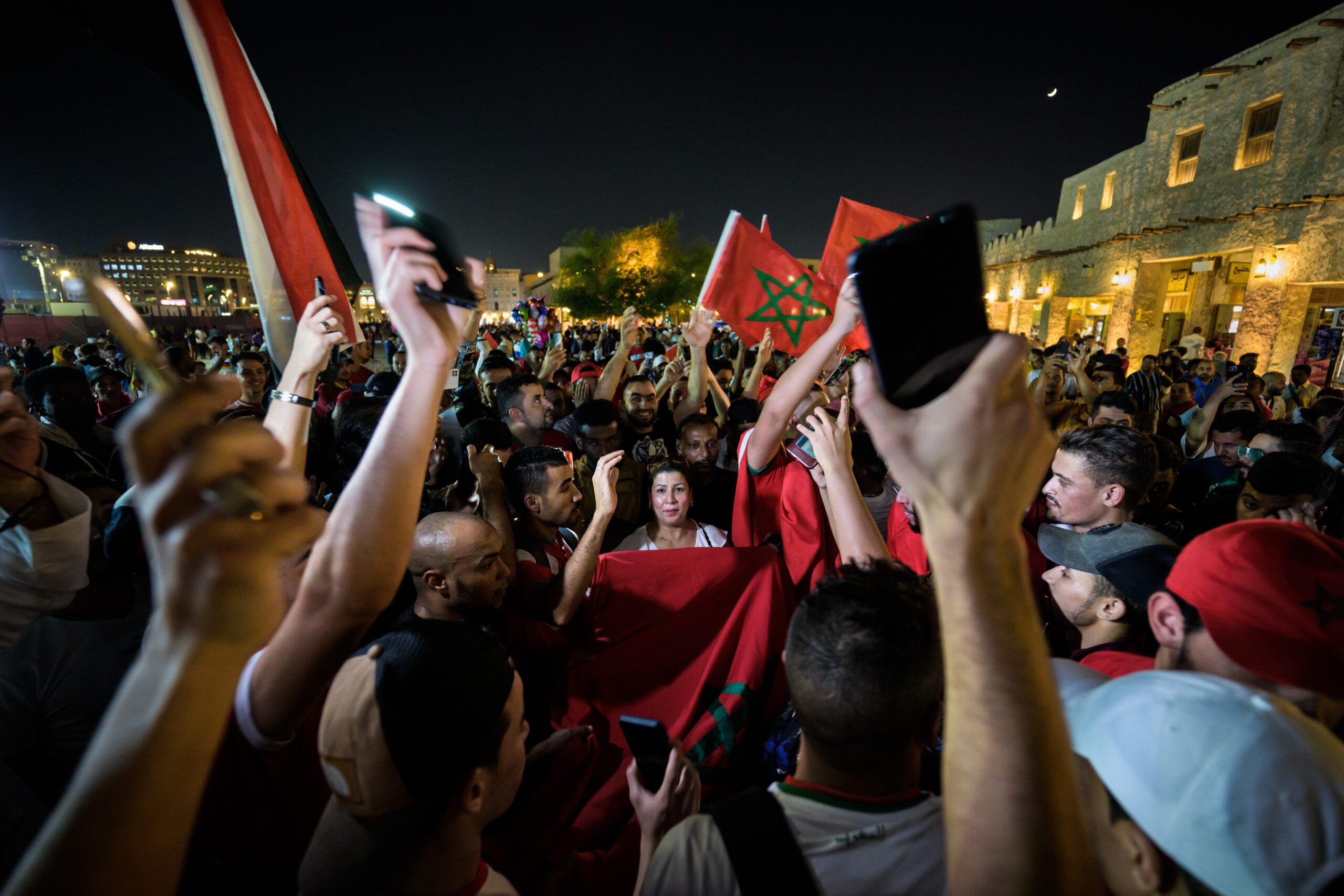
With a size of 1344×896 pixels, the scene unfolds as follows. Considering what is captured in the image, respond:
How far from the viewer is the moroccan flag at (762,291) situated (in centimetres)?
457

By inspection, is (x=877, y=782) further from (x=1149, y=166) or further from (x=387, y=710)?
(x=1149, y=166)

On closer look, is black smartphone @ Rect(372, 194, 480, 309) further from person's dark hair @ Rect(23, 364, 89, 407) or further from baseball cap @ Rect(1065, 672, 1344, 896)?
person's dark hair @ Rect(23, 364, 89, 407)

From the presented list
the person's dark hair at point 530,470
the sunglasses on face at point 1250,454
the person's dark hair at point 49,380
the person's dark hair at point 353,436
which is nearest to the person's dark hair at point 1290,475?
the sunglasses on face at point 1250,454

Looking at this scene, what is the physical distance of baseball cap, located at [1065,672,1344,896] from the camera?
33.6 inches

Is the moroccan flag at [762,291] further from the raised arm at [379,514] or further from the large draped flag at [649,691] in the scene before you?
the raised arm at [379,514]

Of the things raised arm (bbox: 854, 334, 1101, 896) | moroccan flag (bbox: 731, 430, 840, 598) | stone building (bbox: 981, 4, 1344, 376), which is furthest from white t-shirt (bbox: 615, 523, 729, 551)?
stone building (bbox: 981, 4, 1344, 376)

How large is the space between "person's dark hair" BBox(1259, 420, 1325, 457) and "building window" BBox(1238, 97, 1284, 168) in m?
15.0

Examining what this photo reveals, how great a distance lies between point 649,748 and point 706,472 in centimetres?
311

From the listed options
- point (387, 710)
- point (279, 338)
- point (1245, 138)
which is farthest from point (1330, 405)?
point (1245, 138)

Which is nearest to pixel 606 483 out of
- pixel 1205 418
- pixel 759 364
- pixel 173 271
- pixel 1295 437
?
pixel 759 364

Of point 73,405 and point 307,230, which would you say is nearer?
point 307,230

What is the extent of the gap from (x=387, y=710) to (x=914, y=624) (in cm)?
125

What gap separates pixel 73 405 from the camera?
4.24 m

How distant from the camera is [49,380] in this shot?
4.18 meters
